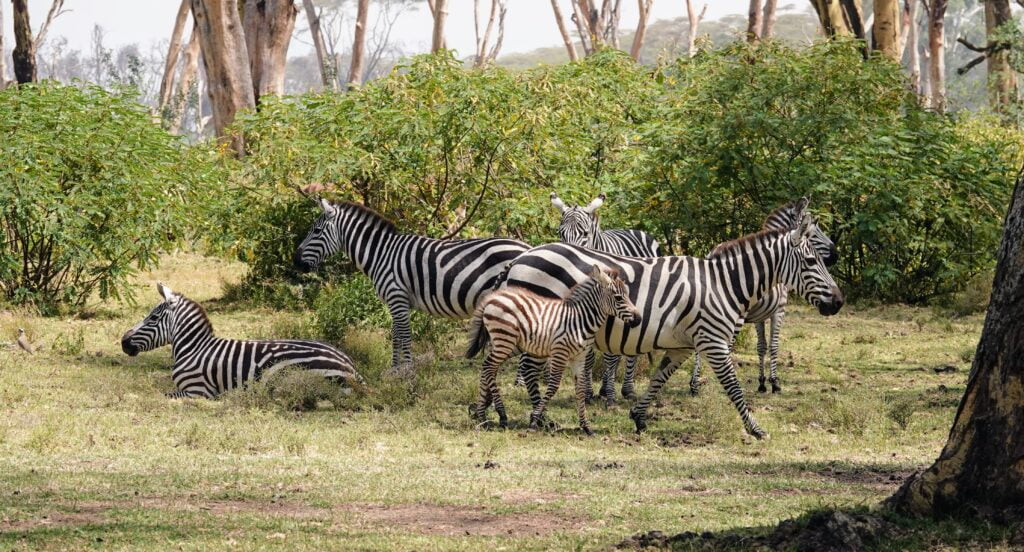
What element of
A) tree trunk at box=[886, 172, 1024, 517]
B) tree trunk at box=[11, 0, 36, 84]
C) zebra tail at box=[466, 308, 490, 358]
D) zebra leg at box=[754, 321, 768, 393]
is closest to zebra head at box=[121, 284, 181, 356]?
zebra tail at box=[466, 308, 490, 358]

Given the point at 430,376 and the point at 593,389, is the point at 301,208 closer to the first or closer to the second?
the point at 430,376

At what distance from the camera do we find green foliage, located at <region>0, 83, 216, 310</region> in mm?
15461

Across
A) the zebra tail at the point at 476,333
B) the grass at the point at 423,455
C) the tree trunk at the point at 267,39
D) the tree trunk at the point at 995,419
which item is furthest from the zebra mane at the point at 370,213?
the tree trunk at the point at 267,39

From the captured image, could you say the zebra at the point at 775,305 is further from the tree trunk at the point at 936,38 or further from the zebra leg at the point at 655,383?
the tree trunk at the point at 936,38

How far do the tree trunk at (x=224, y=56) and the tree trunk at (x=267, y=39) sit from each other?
3048 mm

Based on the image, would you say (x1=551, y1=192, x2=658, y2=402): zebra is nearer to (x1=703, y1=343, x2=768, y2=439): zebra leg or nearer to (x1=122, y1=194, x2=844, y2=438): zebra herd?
(x1=122, y1=194, x2=844, y2=438): zebra herd

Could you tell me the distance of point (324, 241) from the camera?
1332 centimetres

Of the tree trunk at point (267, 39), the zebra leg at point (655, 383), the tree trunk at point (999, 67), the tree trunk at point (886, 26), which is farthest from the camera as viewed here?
the tree trunk at point (999, 67)

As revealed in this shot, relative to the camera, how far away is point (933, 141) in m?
17.6

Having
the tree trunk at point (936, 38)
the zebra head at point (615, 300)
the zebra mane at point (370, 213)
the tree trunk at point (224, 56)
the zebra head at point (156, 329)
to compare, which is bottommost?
the zebra head at point (156, 329)

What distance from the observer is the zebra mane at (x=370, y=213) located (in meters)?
13.1

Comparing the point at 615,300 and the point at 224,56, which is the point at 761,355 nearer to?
the point at 615,300

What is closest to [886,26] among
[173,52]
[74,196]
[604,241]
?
[604,241]

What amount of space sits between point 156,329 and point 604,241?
4.81 metres
